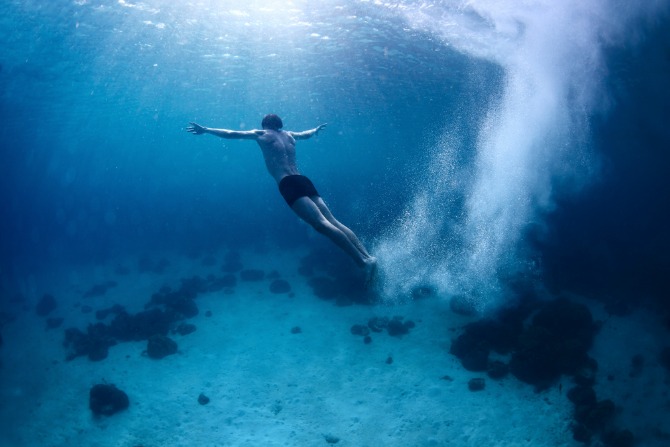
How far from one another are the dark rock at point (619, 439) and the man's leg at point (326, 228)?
7105mm

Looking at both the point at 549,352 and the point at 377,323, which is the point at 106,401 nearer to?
the point at 377,323

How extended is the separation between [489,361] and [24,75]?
81.7 feet

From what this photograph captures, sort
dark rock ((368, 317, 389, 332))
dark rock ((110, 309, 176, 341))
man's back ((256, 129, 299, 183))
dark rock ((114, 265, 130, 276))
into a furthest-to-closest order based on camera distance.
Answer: dark rock ((114, 265, 130, 276))
dark rock ((110, 309, 176, 341))
dark rock ((368, 317, 389, 332))
man's back ((256, 129, 299, 183))

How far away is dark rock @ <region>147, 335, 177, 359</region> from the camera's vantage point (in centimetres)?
1231

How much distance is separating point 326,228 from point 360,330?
7717 millimetres

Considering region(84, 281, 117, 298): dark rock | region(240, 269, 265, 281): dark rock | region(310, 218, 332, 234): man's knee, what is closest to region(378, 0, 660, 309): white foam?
region(240, 269, 265, 281): dark rock

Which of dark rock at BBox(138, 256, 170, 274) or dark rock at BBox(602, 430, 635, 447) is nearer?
dark rock at BBox(602, 430, 635, 447)

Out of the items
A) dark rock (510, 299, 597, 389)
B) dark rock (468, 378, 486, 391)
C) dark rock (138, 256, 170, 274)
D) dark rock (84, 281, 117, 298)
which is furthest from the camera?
dark rock (138, 256, 170, 274)

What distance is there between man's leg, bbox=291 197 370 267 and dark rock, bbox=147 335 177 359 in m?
9.31

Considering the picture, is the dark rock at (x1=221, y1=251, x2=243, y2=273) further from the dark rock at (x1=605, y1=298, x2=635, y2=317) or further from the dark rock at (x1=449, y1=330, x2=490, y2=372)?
the dark rock at (x1=605, y1=298, x2=635, y2=317)

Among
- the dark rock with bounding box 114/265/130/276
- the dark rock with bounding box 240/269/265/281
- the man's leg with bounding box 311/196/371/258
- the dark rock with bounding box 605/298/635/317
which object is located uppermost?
the man's leg with bounding box 311/196/371/258

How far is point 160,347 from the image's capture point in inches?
488

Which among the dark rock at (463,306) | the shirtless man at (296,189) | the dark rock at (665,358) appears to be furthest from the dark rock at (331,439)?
the dark rock at (665,358)

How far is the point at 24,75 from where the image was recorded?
17.9m
